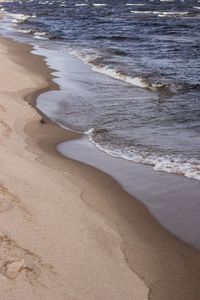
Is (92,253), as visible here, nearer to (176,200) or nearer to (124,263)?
(124,263)

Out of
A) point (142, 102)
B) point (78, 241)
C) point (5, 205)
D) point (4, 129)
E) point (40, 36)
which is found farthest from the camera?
point (40, 36)

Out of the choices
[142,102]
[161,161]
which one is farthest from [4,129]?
[142,102]

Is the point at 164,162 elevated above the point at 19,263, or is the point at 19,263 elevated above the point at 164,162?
the point at 19,263

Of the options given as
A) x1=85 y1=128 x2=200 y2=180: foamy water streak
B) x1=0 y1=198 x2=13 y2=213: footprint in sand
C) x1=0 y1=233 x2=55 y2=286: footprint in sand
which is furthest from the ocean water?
x1=0 y1=233 x2=55 y2=286: footprint in sand

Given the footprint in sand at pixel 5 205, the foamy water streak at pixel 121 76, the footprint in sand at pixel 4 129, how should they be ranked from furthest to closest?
the foamy water streak at pixel 121 76 → the footprint in sand at pixel 4 129 → the footprint in sand at pixel 5 205

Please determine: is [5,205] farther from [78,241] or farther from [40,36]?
[40,36]

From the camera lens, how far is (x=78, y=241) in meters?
4.47

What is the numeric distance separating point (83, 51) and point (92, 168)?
46.0ft

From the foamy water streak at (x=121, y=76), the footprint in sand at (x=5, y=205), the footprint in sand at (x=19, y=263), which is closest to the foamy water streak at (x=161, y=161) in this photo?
the footprint in sand at (x=5, y=205)

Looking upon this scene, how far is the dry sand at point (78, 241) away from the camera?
12.4 feet

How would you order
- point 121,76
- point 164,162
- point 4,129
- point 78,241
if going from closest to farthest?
point 78,241
point 164,162
point 4,129
point 121,76

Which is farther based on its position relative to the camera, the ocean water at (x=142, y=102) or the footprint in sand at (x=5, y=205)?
the ocean water at (x=142, y=102)

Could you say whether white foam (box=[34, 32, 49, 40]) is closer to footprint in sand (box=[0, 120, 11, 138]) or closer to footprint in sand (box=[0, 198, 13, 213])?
footprint in sand (box=[0, 120, 11, 138])

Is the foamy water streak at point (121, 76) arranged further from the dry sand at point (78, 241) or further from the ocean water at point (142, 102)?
the dry sand at point (78, 241)
